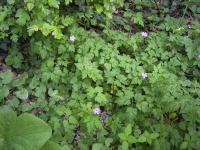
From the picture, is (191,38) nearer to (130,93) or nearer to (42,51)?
(130,93)

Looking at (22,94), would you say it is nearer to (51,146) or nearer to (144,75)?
(144,75)

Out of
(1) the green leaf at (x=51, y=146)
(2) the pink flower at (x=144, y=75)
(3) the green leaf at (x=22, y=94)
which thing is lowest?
(3) the green leaf at (x=22, y=94)

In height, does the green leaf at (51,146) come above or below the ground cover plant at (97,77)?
above

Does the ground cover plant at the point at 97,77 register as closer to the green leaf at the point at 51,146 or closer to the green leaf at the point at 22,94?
the green leaf at the point at 22,94

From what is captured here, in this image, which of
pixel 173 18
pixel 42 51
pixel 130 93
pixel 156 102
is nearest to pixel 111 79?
pixel 130 93

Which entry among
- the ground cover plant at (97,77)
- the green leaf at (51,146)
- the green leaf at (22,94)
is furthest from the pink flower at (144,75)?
the green leaf at (51,146)

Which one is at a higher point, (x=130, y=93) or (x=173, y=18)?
(x=173, y=18)

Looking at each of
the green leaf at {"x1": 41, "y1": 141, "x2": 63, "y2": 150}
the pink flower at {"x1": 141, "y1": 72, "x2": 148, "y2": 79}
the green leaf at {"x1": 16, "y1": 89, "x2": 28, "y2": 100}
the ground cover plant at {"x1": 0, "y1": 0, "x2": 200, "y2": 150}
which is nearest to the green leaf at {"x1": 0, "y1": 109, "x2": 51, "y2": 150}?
the green leaf at {"x1": 41, "y1": 141, "x2": 63, "y2": 150}
